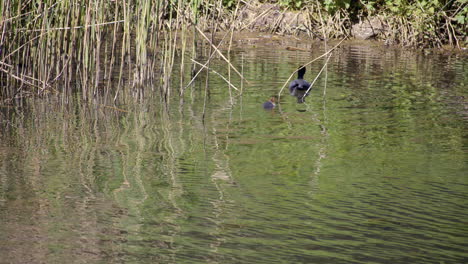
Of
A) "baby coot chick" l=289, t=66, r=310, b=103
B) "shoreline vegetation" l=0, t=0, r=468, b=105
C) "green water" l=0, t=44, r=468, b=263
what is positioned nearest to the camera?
"green water" l=0, t=44, r=468, b=263

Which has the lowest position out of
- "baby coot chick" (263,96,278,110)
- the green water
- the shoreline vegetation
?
the green water

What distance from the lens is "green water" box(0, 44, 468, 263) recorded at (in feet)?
14.6

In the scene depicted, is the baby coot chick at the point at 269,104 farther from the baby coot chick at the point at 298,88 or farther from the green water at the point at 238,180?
the baby coot chick at the point at 298,88

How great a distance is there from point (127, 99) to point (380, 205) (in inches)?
181

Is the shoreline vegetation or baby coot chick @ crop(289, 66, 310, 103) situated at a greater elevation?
the shoreline vegetation

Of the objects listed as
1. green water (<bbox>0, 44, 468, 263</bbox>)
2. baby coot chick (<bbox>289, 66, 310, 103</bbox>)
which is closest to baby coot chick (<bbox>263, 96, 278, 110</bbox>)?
green water (<bbox>0, 44, 468, 263</bbox>)

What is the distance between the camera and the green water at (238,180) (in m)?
4.46

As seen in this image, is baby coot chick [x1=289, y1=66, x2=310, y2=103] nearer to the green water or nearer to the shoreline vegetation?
the green water

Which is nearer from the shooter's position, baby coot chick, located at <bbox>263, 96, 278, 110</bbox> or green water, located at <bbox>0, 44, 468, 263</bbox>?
green water, located at <bbox>0, 44, 468, 263</bbox>

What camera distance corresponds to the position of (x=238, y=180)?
5836 mm

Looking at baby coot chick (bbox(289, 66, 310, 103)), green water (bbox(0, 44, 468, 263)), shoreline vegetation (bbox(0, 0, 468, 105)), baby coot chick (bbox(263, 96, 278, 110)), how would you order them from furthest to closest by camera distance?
baby coot chick (bbox(289, 66, 310, 103)) → baby coot chick (bbox(263, 96, 278, 110)) → shoreline vegetation (bbox(0, 0, 468, 105)) → green water (bbox(0, 44, 468, 263))

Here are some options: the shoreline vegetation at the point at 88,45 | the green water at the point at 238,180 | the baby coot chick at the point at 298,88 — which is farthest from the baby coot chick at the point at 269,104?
the baby coot chick at the point at 298,88

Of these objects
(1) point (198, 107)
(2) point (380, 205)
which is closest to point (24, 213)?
(2) point (380, 205)

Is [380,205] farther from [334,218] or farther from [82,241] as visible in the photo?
A: [82,241]
